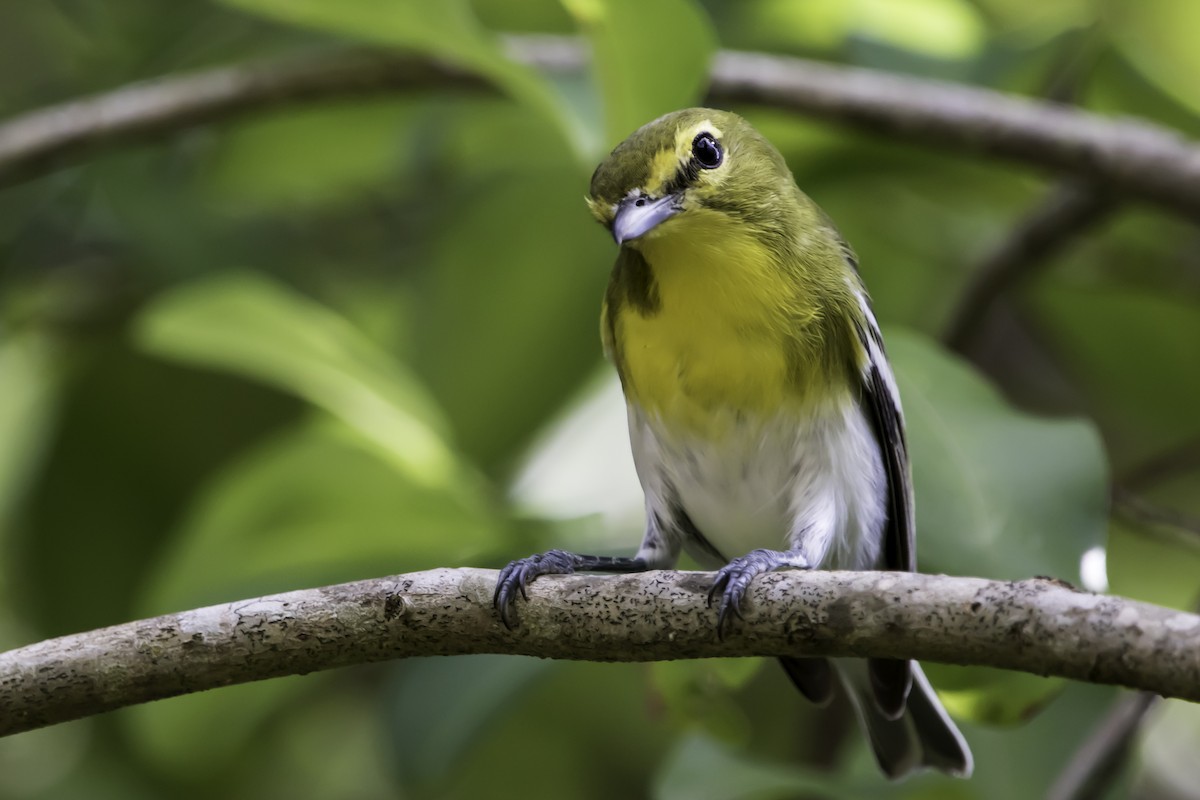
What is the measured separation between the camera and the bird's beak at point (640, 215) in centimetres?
237

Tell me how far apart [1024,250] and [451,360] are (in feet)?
5.32

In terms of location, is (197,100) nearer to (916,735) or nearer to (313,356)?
(313,356)

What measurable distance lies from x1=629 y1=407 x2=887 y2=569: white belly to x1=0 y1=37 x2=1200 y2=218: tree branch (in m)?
1.05

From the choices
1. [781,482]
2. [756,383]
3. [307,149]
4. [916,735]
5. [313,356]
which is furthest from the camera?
[307,149]

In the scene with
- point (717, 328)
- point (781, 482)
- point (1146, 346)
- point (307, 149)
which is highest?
point (307, 149)

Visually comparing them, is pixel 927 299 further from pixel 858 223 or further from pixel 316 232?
pixel 316 232

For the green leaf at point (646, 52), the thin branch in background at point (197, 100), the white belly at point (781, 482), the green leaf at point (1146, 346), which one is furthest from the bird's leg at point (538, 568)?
the green leaf at point (1146, 346)

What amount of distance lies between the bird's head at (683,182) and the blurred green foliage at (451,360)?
37cm

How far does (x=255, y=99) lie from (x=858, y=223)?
69.6 inches

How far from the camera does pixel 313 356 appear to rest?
328 cm

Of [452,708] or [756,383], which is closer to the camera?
[756,383]

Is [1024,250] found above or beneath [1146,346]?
above

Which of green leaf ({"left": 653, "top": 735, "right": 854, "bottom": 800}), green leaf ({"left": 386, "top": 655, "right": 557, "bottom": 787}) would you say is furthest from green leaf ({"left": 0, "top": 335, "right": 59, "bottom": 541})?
green leaf ({"left": 653, "top": 735, "right": 854, "bottom": 800})

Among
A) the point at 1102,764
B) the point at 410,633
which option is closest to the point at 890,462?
the point at 1102,764
